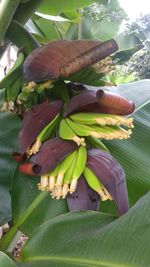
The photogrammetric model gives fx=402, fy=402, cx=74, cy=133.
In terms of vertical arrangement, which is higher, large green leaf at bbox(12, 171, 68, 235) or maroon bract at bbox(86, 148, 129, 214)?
→ maroon bract at bbox(86, 148, 129, 214)

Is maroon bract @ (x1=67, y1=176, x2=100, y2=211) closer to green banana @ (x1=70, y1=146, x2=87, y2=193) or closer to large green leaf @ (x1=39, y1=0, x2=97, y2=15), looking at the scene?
green banana @ (x1=70, y1=146, x2=87, y2=193)

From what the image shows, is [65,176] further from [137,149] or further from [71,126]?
[137,149]

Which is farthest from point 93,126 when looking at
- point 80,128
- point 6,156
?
point 6,156

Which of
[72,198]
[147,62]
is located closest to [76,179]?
[72,198]

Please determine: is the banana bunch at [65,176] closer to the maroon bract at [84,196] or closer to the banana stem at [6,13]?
the maroon bract at [84,196]

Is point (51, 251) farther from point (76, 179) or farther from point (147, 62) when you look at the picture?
point (147, 62)

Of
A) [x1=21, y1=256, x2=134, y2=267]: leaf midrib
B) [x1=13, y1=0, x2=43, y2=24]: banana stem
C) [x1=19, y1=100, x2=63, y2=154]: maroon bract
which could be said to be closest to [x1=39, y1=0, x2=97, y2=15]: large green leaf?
[x1=13, y1=0, x2=43, y2=24]: banana stem
